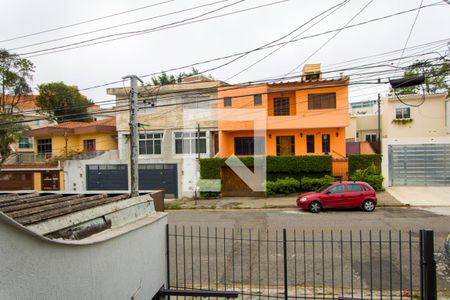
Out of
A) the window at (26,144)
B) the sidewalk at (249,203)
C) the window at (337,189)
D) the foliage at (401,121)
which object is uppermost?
the foliage at (401,121)

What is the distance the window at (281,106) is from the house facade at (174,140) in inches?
172

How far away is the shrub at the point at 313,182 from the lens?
2008 cm

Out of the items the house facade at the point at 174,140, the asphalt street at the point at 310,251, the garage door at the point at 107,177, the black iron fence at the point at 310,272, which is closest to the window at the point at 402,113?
the asphalt street at the point at 310,251

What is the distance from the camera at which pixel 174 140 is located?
23.5 m

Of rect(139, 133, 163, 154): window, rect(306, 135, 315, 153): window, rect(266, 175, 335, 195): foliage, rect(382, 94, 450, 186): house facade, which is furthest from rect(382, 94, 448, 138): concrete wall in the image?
rect(139, 133, 163, 154): window

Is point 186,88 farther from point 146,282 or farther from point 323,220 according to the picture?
point 146,282

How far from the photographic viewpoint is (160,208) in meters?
7.19

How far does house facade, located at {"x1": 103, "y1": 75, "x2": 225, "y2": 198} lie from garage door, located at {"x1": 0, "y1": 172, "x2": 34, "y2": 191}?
6.61 m

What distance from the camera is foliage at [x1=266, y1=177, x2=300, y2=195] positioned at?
66.4ft

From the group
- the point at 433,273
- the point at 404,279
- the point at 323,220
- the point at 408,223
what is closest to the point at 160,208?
the point at 433,273

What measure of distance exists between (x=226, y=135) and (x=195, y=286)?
56.9ft

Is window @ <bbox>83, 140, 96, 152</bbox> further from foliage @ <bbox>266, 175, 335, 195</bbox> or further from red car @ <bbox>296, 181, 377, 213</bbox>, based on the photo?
red car @ <bbox>296, 181, 377, 213</bbox>

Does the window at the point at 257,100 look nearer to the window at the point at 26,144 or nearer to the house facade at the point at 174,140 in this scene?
the house facade at the point at 174,140

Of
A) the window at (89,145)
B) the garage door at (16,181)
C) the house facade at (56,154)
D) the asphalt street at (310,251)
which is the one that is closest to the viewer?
the asphalt street at (310,251)
